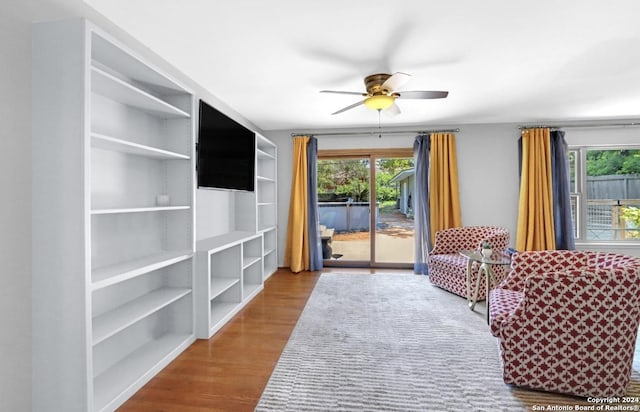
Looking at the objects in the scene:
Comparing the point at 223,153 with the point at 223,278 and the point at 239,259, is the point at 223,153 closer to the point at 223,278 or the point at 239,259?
the point at 239,259

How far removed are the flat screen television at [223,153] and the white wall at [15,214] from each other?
1.12 meters

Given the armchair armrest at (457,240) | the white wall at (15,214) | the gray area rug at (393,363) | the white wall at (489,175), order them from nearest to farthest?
1. the white wall at (15,214)
2. the gray area rug at (393,363)
3. the armchair armrest at (457,240)
4. the white wall at (489,175)

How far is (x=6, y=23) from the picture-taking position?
1.46 metres

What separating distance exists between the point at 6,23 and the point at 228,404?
7.40 ft

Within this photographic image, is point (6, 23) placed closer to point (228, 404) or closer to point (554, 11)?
point (228, 404)

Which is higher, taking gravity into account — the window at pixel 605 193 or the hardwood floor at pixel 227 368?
the window at pixel 605 193

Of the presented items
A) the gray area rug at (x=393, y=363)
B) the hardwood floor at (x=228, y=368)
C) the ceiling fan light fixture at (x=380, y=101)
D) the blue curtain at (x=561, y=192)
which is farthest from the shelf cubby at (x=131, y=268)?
the blue curtain at (x=561, y=192)

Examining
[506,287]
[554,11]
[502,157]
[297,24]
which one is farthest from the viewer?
[502,157]

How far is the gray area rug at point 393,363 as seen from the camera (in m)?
1.77

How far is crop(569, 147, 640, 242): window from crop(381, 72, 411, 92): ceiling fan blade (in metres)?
3.87

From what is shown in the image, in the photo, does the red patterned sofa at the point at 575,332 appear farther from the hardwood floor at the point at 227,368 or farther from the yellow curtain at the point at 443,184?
the yellow curtain at the point at 443,184

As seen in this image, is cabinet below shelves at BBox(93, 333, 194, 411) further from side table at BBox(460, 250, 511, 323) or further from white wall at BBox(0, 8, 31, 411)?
side table at BBox(460, 250, 511, 323)

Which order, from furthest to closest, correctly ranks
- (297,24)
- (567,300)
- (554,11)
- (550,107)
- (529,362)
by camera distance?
1. (550,107)
2. (297,24)
3. (554,11)
4. (529,362)
5. (567,300)

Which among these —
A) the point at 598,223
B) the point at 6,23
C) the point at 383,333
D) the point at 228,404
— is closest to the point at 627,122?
the point at 598,223
